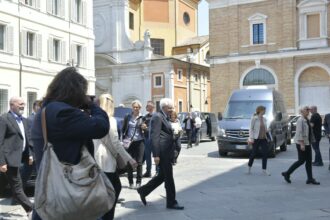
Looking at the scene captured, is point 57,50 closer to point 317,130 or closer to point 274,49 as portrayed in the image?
point 274,49

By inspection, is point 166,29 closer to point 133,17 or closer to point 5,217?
point 133,17

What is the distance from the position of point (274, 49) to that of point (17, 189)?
33.8 meters

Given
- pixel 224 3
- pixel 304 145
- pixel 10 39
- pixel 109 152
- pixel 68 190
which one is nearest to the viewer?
pixel 68 190

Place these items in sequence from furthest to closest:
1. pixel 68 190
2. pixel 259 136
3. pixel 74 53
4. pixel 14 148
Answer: pixel 74 53, pixel 259 136, pixel 14 148, pixel 68 190

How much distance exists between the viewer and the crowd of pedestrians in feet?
11.1

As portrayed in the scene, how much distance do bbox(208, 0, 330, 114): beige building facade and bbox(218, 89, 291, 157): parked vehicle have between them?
1829cm

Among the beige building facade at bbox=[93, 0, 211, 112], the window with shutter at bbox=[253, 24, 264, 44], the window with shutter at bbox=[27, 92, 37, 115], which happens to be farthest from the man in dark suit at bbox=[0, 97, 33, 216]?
the beige building facade at bbox=[93, 0, 211, 112]

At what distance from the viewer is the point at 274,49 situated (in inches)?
1501

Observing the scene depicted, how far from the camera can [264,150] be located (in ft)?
38.9

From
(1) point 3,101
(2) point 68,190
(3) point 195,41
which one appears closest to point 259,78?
(3) point 195,41

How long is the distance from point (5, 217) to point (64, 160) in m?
4.24

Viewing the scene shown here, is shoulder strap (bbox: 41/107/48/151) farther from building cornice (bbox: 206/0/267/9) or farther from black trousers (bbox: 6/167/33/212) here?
building cornice (bbox: 206/0/267/9)

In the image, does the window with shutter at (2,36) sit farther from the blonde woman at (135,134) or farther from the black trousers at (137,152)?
the black trousers at (137,152)

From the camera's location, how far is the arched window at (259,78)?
3859 cm
